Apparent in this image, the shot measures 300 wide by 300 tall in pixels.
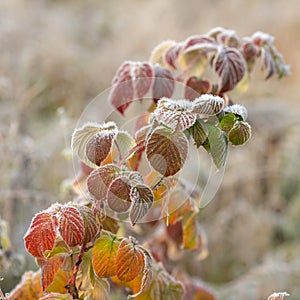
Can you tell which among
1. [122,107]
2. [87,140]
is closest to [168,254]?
[122,107]

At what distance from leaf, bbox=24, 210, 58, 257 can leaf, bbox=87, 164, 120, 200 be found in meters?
0.06

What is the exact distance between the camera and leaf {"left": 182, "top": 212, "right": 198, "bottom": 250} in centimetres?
101

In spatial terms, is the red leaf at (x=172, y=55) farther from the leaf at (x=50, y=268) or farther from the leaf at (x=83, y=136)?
the leaf at (x=50, y=268)

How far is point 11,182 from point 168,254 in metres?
0.66

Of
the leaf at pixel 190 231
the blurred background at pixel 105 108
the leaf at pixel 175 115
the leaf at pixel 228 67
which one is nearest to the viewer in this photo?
the leaf at pixel 175 115

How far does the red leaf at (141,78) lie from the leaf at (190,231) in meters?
0.27

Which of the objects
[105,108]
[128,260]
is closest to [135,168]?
[128,260]

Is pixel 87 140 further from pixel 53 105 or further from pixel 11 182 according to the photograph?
pixel 53 105

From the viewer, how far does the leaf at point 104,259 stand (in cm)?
72

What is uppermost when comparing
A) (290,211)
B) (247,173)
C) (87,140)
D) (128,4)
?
(128,4)

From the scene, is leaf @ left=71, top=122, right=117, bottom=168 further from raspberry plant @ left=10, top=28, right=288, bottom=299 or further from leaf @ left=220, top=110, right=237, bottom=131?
leaf @ left=220, top=110, right=237, bottom=131

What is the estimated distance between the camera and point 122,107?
911mm

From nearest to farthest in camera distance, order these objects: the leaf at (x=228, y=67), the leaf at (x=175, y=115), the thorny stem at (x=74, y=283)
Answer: the leaf at (x=175, y=115) < the thorny stem at (x=74, y=283) < the leaf at (x=228, y=67)

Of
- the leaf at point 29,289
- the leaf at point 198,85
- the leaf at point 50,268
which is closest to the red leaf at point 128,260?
the leaf at point 50,268
